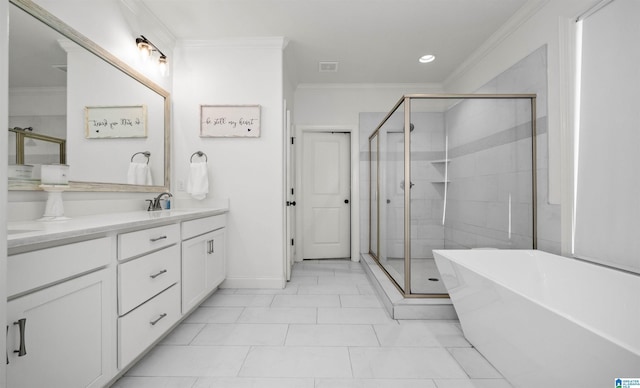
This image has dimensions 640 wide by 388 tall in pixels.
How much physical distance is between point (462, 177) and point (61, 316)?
8.22 feet

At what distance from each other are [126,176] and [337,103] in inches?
109

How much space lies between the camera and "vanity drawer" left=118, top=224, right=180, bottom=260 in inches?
51.8

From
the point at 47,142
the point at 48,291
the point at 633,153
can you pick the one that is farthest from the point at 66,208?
the point at 633,153

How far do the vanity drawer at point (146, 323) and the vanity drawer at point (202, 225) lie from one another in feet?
1.23

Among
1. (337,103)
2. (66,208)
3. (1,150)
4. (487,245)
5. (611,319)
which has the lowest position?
(611,319)

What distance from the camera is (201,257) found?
7.19 feet

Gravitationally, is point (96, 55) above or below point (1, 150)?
above

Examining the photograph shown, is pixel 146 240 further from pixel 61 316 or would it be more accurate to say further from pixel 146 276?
pixel 61 316

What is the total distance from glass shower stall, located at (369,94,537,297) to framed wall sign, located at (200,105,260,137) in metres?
1.42

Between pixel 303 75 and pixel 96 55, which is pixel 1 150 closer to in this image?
pixel 96 55

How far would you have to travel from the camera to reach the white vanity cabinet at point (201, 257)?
1945 millimetres

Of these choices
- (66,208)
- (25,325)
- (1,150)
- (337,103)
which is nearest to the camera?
(1,150)

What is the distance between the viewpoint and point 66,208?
1668 millimetres

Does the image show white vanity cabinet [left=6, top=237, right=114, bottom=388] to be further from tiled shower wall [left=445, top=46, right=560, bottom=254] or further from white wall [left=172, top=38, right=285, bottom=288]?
tiled shower wall [left=445, top=46, right=560, bottom=254]
